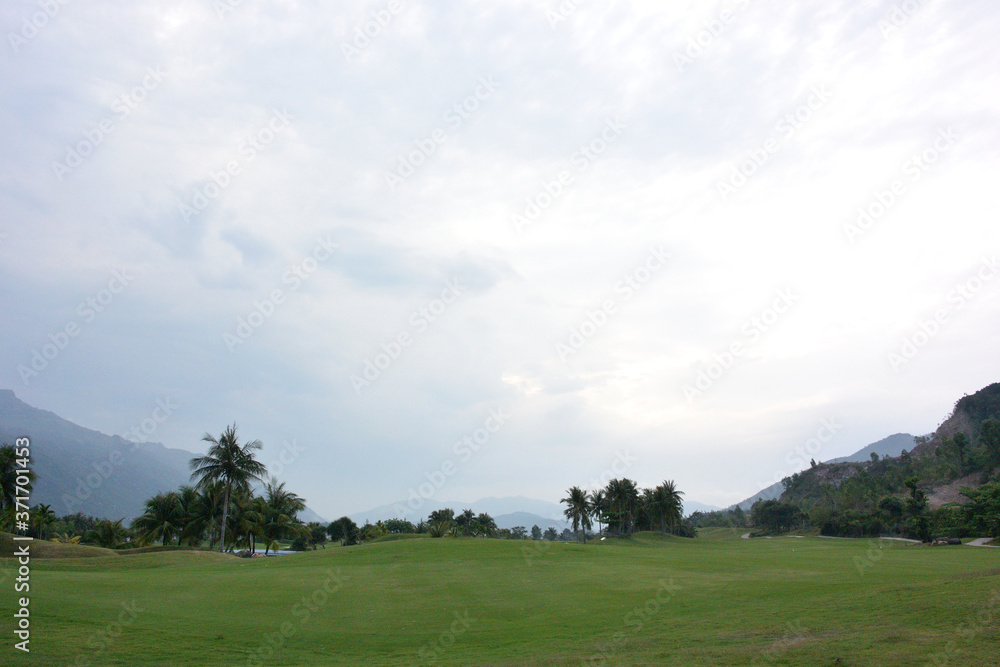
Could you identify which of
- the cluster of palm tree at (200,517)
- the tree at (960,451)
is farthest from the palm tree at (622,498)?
the tree at (960,451)

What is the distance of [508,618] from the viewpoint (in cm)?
2189

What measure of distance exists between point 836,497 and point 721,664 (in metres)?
167

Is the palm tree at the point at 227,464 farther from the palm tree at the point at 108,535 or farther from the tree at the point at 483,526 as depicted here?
the tree at the point at 483,526

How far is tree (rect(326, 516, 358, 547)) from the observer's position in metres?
113

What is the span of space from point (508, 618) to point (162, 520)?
6132 cm

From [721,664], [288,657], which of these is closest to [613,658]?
[721,664]

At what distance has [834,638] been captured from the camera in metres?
14.6

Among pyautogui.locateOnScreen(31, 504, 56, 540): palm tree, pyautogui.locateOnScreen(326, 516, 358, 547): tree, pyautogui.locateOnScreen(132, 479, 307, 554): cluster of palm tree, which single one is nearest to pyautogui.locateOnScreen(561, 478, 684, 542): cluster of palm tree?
pyautogui.locateOnScreen(326, 516, 358, 547): tree

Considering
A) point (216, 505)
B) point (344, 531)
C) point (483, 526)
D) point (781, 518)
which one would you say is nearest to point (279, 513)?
point (216, 505)

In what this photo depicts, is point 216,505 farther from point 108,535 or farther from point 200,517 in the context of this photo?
point 108,535

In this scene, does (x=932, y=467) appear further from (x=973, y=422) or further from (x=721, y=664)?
(x=721, y=664)

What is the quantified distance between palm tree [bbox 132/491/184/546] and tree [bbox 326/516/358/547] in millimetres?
47060

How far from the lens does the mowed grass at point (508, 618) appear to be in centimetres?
1418

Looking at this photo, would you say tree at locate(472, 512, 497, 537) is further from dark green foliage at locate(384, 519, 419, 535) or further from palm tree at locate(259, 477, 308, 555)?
palm tree at locate(259, 477, 308, 555)
